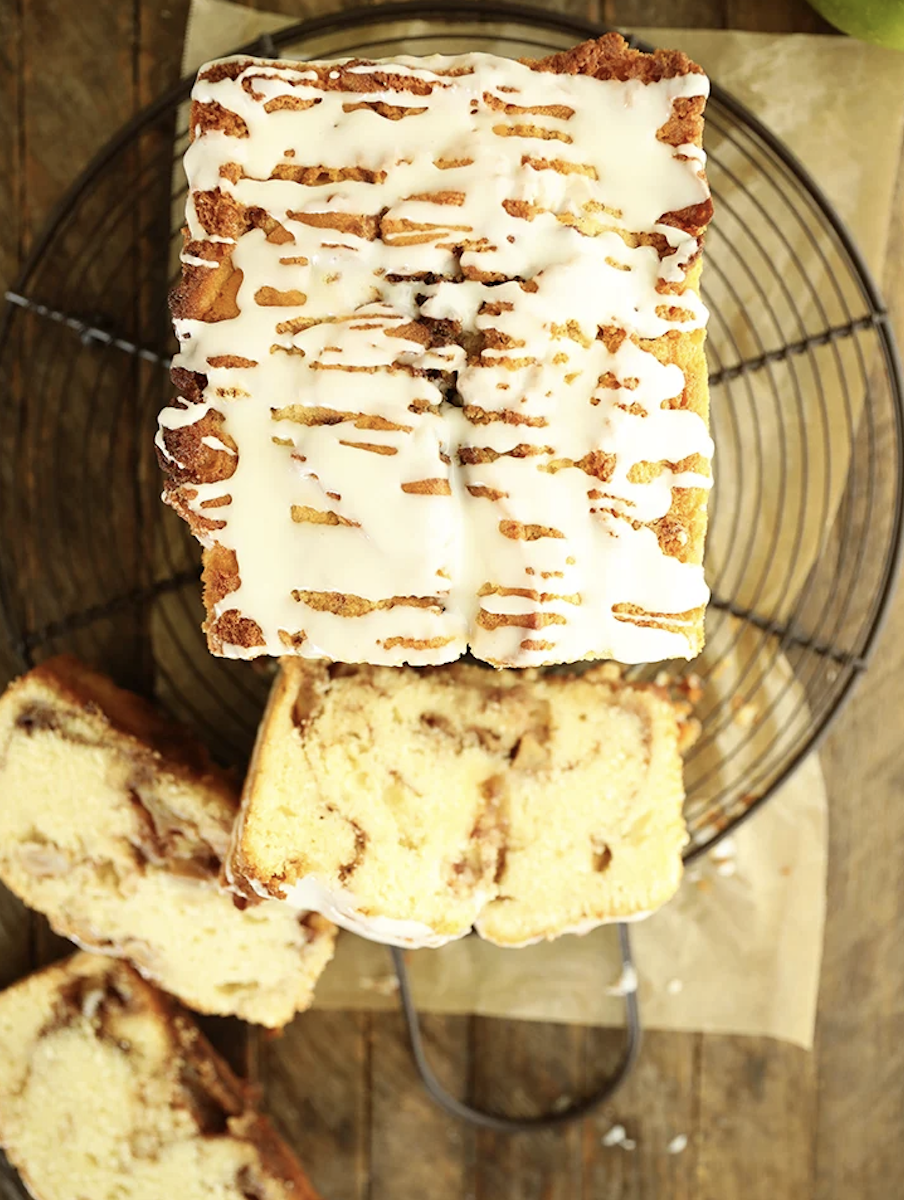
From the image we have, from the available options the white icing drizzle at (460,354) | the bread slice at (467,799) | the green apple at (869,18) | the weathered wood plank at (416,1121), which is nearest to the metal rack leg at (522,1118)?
the weathered wood plank at (416,1121)

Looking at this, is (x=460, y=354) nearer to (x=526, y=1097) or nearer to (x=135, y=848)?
(x=135, y=848)

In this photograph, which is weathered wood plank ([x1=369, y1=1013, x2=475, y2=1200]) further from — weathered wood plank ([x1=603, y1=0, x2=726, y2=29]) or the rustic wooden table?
weathered wood plank ([x1=603, y1=0, x2=726, y2=29])

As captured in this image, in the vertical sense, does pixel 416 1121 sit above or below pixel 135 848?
below

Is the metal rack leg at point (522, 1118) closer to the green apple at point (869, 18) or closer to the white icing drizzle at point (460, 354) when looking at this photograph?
the white icing drizzle at point (460, 354)

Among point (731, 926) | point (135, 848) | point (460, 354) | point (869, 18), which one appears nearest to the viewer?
point (460, 354)

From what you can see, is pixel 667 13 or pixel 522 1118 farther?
pixel 522 1118

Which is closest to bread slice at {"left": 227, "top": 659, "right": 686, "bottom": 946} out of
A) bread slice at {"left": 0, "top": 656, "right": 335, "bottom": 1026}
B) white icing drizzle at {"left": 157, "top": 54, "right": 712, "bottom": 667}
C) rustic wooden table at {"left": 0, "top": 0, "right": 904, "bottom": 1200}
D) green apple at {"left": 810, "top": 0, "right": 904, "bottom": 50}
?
bread slice at {"left": 0, "top": 656, "right": 335, "bottom": 1026}

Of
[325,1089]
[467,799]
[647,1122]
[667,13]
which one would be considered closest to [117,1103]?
[325,1089]

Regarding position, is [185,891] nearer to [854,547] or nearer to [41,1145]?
[41,1145]
